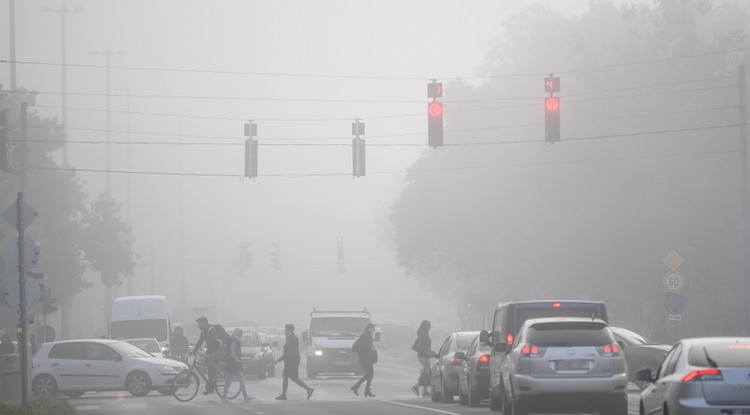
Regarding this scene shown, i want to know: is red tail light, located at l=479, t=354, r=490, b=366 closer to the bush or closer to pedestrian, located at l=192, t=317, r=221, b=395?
the bush

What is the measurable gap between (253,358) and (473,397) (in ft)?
75.3

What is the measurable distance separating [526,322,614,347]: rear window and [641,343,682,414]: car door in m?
4.37

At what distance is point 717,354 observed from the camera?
16.2 metres

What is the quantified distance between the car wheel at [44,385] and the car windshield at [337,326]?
14.2 meters

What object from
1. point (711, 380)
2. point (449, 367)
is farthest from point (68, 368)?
point (711, 380)

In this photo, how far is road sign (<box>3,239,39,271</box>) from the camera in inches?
1062

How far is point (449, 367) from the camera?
32.3 metres

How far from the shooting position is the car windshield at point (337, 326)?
51375mm

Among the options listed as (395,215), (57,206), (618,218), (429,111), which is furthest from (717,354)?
(395,215)

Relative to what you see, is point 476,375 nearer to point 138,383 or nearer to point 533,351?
point 533,351

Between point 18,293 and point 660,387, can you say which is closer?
point 660,387

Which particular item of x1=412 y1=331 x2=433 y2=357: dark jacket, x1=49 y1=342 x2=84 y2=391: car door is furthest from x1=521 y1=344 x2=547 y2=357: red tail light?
x1=49 y1=342 x2=84 y2=391: car door

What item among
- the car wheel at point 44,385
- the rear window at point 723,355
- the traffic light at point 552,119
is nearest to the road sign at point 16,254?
the traffic light at point 552,119

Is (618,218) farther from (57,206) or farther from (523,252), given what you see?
(57,206)
